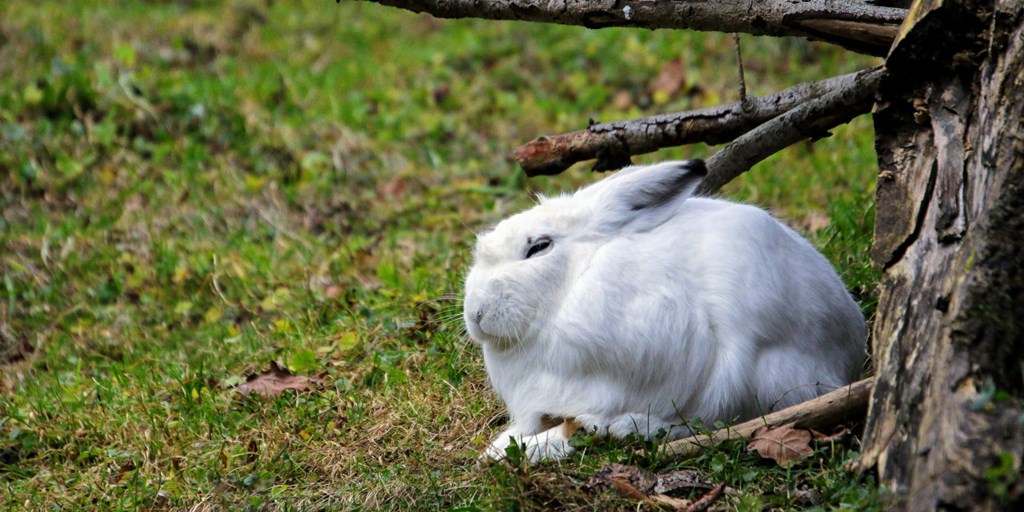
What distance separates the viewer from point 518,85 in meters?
7.61

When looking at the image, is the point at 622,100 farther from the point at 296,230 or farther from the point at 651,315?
the point at 651,315

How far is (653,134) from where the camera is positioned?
3.78m

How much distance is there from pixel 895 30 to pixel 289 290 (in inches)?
114

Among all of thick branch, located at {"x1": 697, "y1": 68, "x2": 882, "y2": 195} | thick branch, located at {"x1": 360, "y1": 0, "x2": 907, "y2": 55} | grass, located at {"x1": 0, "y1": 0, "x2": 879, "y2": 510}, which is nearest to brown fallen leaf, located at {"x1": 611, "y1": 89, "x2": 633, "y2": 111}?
grass, located at {"x1": 0, "y1": 0, "x2": 879, "y2": 510}

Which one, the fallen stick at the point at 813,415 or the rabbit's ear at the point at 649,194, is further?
the rabbit's ear at the point at 649,194

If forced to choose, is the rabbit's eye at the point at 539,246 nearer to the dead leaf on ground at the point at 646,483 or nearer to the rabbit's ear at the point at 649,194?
the rabbit's ear at the point at 649,194

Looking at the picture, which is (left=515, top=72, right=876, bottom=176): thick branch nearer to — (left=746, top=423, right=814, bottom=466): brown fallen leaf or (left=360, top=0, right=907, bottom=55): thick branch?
(left=360, top=0, right=907, bottom=55): thick branch

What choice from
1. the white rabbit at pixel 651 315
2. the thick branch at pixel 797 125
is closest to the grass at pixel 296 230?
the white rabbit at pixel 651 315

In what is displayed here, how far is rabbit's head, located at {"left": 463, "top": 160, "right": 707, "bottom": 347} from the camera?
3.13 m

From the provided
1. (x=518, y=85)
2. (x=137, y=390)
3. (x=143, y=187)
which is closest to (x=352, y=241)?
(x=143, y=187)

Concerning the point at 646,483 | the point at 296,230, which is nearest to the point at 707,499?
the point at 646,483

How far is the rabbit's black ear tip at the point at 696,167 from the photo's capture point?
3.17 metres

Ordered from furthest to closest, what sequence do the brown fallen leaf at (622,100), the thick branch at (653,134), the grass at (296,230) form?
the brown fallen leaf at (622,100) → the thick branch at (653,134) → the grass at (296,230)

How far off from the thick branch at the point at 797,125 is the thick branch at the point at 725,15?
16 cm
